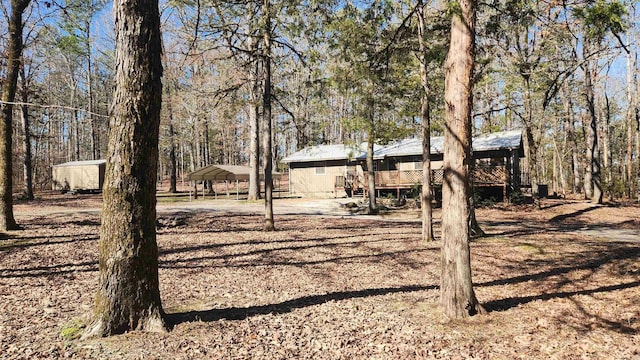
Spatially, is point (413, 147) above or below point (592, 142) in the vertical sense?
above

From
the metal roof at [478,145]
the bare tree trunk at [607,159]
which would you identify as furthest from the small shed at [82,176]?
the bare tree trunk at [607,159]

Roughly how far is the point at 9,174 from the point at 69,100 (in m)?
39.6

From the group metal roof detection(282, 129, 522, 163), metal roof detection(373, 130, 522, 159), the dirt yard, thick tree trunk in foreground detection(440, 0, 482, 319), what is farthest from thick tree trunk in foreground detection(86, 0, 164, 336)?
metal roof detection(373, 130, 522, 159)

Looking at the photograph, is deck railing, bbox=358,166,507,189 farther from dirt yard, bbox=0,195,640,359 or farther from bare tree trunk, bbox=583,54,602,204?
dirt yard, bbox=0,195,640,359

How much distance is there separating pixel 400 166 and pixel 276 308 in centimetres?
2151

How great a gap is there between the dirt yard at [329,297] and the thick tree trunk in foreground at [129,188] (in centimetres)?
27

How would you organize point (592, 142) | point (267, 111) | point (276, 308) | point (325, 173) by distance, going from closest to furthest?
point (276, 308)
point (267, 111)
point (592, 142)
point (325, 173)

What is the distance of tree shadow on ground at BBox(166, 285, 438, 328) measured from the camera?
14.8 feet

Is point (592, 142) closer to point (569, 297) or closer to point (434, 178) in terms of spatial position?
point (434, 178)

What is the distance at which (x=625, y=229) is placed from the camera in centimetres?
1264

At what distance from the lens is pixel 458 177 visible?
4742mm

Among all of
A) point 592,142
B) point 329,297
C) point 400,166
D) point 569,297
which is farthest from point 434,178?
point 329,297

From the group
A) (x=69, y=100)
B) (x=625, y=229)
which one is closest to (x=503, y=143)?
(x=625, y=229)

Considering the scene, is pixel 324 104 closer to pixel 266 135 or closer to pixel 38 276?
pixel 266 135
